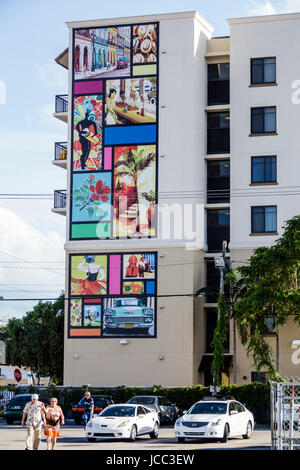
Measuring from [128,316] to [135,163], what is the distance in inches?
380

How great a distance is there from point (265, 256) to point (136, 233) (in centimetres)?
965

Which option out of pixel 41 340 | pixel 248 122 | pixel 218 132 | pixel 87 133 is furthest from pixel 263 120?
pixel 41 340

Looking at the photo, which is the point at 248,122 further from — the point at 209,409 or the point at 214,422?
the point at 214,422

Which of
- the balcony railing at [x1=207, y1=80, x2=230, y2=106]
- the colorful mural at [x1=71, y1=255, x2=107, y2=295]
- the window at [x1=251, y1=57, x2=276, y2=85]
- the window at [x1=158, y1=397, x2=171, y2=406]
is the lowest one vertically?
Answer: the window at [x1=158, y1=397, x2=171, y2=406]

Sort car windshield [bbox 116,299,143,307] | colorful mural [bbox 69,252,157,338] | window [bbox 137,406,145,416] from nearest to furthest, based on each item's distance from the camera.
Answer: window [bbox 137,406,145,416]
colorful mural [bbox 69,252,157,338]
car windshield [bbox 116,299,143,307]

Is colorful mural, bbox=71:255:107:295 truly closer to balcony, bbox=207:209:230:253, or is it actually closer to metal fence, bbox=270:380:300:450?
balcony, bbox=207:209:230:253

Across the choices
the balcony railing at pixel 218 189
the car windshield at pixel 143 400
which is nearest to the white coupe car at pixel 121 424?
the car windshield at pixel 143 400

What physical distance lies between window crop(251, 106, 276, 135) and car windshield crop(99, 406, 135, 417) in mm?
28445

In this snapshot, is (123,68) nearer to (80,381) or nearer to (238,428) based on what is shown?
(80,381)

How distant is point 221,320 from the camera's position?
167ft

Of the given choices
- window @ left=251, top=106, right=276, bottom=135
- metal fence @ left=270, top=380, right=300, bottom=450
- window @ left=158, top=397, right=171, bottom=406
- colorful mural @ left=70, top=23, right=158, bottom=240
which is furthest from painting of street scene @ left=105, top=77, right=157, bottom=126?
metal fence @ left=270, top=380, right=300, bottom=450

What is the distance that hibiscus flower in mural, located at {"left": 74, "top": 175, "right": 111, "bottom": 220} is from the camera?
5719 centimetres
